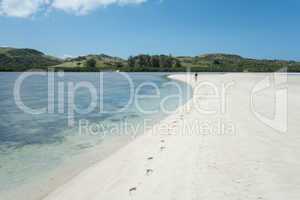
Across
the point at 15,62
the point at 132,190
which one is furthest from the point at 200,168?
the point at 15,62

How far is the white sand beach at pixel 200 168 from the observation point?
473 centimetres

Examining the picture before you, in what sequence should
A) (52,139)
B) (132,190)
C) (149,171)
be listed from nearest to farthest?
1. (132,190)
2. (149,171)
3. (52,139)

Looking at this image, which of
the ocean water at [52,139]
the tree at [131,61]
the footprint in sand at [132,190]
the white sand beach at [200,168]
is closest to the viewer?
the white sand beach at [200,168]

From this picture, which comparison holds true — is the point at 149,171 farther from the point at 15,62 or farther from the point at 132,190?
the point at 15,62

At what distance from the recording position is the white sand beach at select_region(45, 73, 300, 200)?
15.5ft

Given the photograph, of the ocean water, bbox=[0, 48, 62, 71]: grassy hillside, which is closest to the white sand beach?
the ocean water

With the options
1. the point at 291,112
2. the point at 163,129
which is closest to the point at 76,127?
the point at 163,129

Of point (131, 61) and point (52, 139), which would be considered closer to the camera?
point (52, 139)

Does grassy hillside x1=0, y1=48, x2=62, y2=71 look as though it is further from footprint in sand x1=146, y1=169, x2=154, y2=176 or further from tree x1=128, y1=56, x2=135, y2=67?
footprint in sand x1=146, y1=169, x2=154, y2=176

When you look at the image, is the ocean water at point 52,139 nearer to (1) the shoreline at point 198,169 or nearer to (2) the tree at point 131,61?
(1) the shoreline at point 198,169

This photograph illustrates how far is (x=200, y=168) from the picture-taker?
5.79 m

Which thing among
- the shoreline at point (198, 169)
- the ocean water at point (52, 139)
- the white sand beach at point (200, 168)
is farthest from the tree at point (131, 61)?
the shoreline at point (198, 169)

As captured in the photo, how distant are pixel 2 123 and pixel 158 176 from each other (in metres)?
10.2

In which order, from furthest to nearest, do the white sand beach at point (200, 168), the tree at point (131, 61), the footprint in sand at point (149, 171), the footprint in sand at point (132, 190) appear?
the tree at point (131, 61) → the footprint in sand at point (149, 171) → the footprint in sand at point (132, 190) → the white sand beach at point (200, 168)
